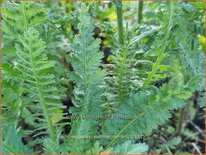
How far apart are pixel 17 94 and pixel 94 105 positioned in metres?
0.20

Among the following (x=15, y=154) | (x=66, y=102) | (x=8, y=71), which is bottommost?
(x=66, y=102)

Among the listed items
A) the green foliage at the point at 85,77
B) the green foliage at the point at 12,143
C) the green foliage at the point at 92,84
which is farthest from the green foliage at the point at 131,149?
the green foliage at the point at 12,143

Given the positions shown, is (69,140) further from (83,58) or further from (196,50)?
(196,50)

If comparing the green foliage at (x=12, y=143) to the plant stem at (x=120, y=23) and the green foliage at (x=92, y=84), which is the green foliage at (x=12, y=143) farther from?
the plant stem at (x=120, y=23)

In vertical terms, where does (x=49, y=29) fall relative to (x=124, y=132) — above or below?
above

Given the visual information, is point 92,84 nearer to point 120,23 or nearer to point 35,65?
point 35,65

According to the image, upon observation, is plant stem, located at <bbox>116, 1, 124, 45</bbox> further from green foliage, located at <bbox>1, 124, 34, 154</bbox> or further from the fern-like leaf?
green foliage, located at <bbox>1, 124, 34, 154</bbox>

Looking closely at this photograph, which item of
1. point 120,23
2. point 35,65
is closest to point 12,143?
point 35,65

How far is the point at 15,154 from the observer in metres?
0.92

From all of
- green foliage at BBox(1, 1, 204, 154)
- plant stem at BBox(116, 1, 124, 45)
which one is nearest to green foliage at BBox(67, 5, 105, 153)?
green foliage at BBox(1, 1, 204, 154)

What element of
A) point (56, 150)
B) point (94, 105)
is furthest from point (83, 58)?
point (56, 150)

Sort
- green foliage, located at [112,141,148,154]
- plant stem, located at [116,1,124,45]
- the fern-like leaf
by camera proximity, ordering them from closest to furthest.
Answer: green foliage, located at [112,141,148,154]
the fern-like leaf
plant stem, located at [116,1,124,45]

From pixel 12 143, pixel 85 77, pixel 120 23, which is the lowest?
pixel 12 143

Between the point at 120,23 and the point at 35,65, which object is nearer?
the point at 35,65
